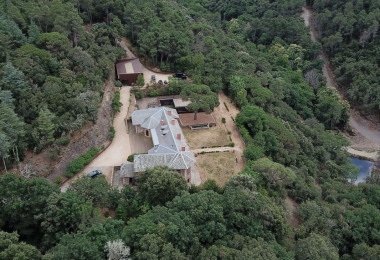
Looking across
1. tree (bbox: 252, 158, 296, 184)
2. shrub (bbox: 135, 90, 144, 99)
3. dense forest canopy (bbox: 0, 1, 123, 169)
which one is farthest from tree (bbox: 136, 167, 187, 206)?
shrub (bbox: 135, 90, 144, 99)

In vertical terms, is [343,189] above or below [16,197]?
below

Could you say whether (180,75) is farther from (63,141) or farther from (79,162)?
(79,162)

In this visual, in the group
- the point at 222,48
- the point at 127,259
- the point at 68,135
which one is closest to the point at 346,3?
the point at 222,48

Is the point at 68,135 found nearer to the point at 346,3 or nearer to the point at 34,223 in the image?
the point at 34,223

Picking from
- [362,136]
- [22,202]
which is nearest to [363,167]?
[362,136]

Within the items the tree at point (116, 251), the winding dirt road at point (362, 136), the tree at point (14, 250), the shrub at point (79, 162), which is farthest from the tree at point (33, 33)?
the winding dirt road at point (362, 136)

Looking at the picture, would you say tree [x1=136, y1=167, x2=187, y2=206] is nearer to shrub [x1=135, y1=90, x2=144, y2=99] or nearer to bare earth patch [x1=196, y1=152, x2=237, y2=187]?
bare earth patch [x1=196, y1=152, x2=237, y2=187]

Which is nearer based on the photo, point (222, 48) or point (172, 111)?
point (172, 111)

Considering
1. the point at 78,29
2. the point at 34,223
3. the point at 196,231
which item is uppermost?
the point at 78,29
